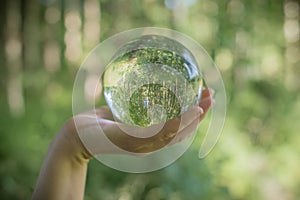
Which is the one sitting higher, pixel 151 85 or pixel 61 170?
pixel 151 85

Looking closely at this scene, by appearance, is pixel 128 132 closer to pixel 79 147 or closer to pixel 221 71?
pixel 79 147

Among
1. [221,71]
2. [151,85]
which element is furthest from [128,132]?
[221,71]

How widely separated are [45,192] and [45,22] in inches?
55.9

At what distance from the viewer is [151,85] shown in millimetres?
548

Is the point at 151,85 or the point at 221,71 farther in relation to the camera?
the point at 221,71

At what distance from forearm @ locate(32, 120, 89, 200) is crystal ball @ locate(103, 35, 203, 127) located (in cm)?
9

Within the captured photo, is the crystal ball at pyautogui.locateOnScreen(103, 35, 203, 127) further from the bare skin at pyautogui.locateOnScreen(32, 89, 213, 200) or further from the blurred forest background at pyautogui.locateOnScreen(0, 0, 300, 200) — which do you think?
the blurred forest background at pyautogui.locateOnScreen(0, 0, 300, 200)

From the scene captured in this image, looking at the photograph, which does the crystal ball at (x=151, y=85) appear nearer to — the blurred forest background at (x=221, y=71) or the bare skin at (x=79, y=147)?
the bare skin at (x=79, y=147)

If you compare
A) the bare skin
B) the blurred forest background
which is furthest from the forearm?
the blurred forest background

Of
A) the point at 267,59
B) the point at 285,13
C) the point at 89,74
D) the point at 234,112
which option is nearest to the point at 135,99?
the point at 89,74

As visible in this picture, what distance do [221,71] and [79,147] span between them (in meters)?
1.19

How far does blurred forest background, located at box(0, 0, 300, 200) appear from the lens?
1.51 meters

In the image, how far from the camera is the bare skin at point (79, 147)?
56cm

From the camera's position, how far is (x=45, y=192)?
61 cm
